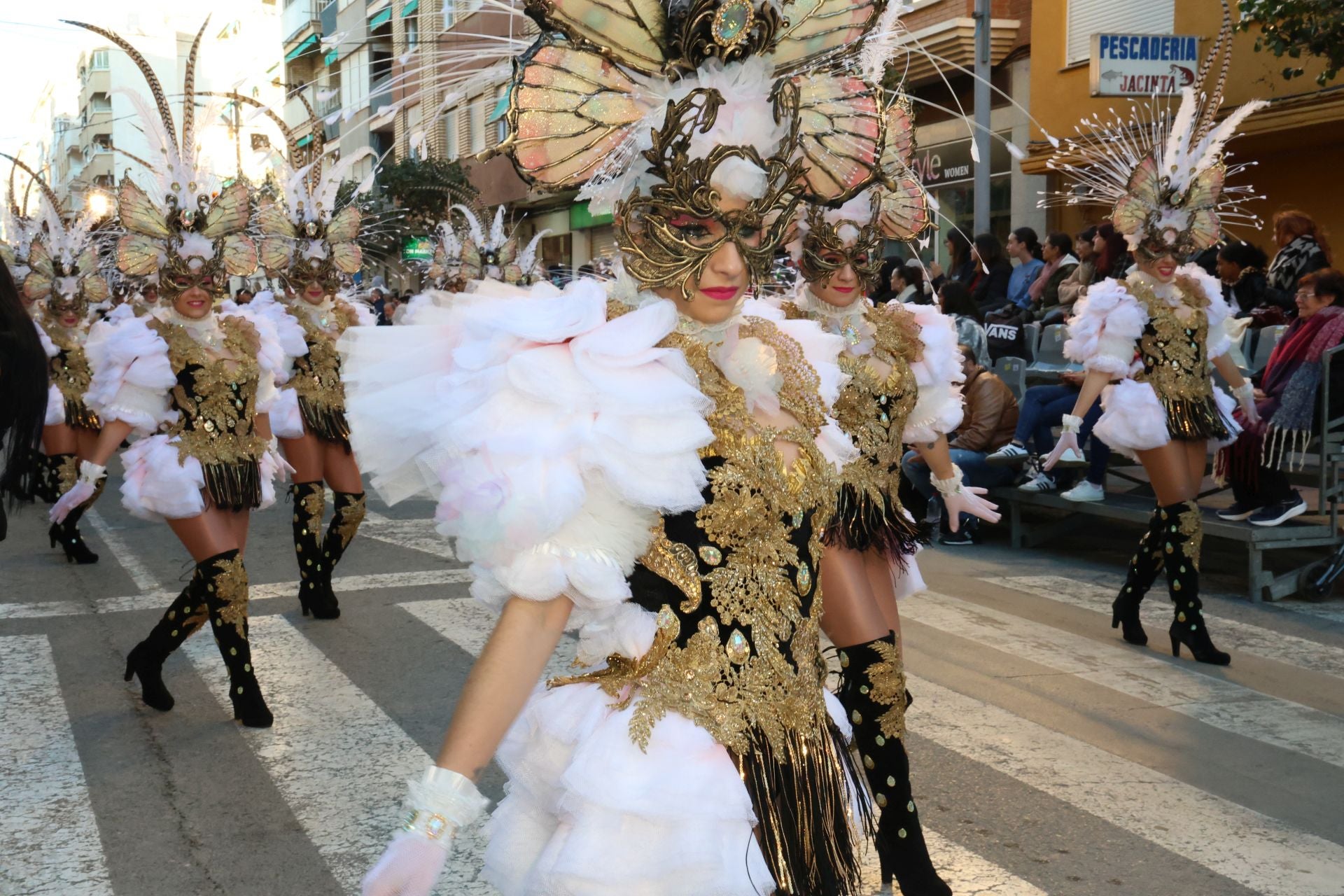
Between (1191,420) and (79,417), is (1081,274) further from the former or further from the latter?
(79,417)

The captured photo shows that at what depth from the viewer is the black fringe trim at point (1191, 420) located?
22.5ft

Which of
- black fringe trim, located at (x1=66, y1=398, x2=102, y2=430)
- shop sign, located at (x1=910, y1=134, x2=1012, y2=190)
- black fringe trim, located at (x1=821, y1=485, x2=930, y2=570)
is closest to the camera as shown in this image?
black fringe trim, located at (x1=821, y1=485, x2=930, y2=570)

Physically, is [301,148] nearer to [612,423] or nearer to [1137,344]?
[1137,344]

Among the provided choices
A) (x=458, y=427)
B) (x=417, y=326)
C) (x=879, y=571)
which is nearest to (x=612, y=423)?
(x=458, y=427)

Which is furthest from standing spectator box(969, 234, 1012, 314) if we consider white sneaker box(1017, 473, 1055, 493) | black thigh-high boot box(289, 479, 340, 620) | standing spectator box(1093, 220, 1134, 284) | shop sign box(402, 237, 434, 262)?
shop sign box(402, 237, 434, 262)

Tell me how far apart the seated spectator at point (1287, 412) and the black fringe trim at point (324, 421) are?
19.0 ft

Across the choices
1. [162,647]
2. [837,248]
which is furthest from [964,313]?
[162,647]

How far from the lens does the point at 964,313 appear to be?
11.0m

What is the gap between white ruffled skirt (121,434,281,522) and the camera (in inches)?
234

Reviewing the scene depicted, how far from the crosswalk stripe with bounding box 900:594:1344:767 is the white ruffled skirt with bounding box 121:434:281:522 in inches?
164

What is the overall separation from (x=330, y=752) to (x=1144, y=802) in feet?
10.5

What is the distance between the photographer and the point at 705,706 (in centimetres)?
236

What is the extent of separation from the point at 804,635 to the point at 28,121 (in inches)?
5601

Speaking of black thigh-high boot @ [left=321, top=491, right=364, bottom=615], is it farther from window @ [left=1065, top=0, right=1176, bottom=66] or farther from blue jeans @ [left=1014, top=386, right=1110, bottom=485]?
window @ [left=1065, top=0, right=1176, bottom=66]
